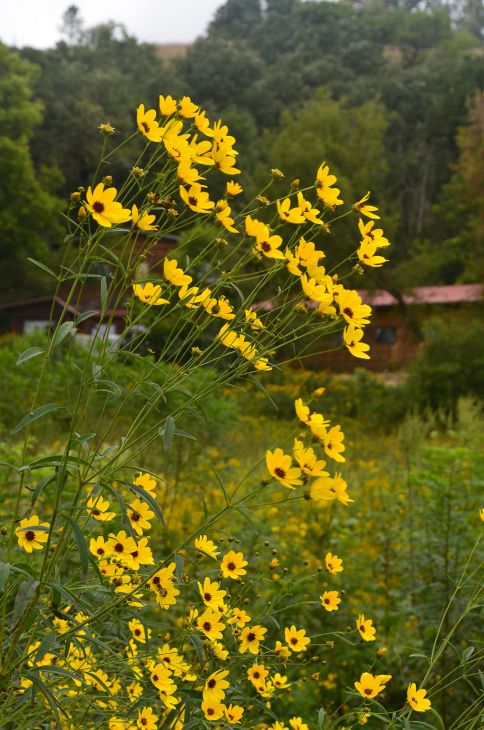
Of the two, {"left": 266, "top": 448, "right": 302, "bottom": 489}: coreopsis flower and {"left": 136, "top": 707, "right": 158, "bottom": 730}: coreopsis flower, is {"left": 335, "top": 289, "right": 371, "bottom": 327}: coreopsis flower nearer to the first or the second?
{"left": 266, "top": 448, "right": 302, "bottom": 489}: coreopsis flower

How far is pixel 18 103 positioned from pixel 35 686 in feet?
98.3

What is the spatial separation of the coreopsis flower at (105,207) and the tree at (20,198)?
26021 mm

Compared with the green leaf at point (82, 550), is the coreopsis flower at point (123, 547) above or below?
below

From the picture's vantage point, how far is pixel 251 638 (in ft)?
6.54

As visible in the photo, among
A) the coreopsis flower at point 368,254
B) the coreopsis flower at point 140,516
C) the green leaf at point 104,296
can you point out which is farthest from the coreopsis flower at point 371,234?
the coreopsis flower at point 140,516

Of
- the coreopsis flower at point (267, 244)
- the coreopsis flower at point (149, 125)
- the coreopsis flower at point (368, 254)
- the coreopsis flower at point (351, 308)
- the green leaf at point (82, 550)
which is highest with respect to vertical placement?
the coreopsis flower at point (149, 125)

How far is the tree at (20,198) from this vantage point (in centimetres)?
2766

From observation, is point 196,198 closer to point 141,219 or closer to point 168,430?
point 141,219

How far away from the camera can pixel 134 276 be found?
193 cm

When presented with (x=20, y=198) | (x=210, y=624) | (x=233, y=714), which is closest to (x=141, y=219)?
(x=210, y=624)

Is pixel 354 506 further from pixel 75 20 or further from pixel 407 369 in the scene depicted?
pixel 75 20

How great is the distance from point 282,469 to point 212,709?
0.57m

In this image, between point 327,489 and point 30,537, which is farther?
point 30,537

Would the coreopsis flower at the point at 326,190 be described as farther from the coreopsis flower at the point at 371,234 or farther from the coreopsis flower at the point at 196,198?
the coreopsis flower at the point at 196,198
